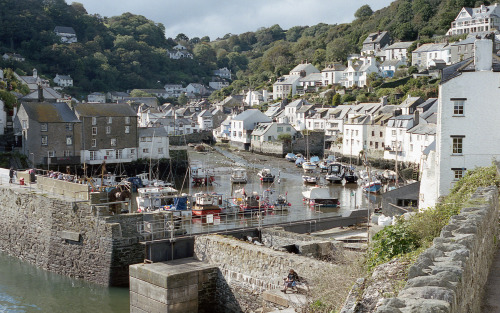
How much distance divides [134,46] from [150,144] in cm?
10764

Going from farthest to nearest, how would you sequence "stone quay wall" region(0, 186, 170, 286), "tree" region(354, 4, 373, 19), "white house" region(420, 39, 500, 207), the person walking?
"tree" region(354, 4, 373, 19)
"white house" region(420, 39, 500, 207)
"stone quay wall" region(0, 186, 170, 286)
the person walking

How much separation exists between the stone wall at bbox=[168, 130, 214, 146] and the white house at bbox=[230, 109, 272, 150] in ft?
21.6

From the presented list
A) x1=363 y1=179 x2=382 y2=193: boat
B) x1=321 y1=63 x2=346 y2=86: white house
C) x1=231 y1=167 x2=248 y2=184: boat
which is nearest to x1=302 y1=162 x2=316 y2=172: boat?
x1=231 y1=167 x2=248 y2=184: boat

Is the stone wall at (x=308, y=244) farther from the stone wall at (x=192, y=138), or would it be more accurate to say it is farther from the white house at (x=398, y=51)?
the white house at (x=398, y=51)

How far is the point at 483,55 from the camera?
72.0 ft

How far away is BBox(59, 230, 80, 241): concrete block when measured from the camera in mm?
20792

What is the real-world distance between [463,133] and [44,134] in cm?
3283

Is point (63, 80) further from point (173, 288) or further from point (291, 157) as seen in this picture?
point (173, 288)

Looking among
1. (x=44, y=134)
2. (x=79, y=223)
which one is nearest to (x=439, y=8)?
(x=44, y=134)

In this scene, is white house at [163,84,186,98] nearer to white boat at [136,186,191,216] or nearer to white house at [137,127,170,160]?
white house at [137,127,170,160]

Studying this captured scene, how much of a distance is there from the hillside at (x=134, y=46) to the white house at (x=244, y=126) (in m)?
36.2

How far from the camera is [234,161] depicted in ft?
210

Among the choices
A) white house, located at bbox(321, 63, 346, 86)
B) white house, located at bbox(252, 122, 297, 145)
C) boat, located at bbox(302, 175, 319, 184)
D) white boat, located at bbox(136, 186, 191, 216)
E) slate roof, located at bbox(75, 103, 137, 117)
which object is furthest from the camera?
white house, located at bbox(321, 63, 346, 86)

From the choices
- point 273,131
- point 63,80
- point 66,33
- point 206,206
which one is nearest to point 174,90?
point 66,33
